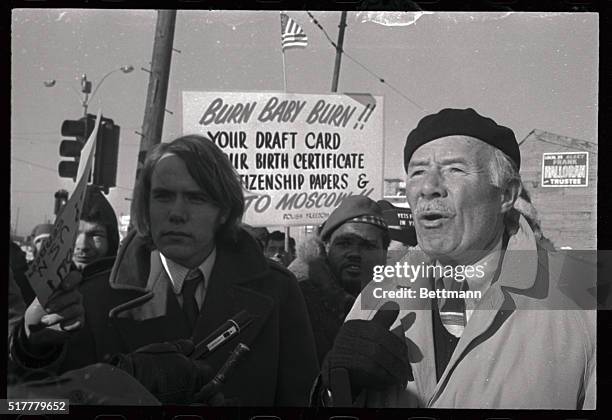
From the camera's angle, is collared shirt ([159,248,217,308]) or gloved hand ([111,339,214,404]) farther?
collared shirt ([159,248,217,308])

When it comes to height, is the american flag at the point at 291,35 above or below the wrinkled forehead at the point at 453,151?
above

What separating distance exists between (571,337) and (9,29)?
300 centimetres

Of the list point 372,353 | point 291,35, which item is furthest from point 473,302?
point 291,35

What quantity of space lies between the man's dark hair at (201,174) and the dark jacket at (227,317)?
13 cm

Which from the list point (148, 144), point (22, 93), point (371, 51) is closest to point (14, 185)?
point (22, 93)

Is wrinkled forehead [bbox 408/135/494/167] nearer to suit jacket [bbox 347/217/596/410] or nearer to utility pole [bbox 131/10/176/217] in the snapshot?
suit jacket [bbox 347/217/596/410]

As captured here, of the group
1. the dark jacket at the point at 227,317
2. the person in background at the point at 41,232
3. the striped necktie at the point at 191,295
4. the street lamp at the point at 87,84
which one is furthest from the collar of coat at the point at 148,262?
the street lamp at the point at 87,84

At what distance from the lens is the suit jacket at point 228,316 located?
371 centimetres

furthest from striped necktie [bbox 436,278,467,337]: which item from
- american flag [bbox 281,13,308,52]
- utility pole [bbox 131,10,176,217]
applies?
utility pole [bbox 131,10,176,217]

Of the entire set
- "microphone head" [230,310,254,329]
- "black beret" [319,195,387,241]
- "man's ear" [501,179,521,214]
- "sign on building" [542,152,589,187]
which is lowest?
"microphone head" [230,310,254,329]

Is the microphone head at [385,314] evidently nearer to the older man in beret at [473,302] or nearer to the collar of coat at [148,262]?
the older man in beret at [473,302]

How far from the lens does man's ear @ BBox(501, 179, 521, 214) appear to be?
368 centimetres

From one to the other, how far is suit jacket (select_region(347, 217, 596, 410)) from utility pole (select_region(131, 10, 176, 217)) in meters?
1.23

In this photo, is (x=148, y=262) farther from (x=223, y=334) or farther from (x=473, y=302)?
(x=473, y=302)
